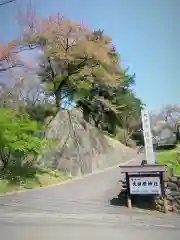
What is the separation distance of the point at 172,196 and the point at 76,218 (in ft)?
17.1

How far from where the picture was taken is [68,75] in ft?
76.9

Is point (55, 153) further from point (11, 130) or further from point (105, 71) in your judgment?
point (105, 71)

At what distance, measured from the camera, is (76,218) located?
9859 millimetres

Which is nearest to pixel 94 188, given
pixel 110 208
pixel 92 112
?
pixel 110 208

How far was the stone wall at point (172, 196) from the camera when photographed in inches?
504

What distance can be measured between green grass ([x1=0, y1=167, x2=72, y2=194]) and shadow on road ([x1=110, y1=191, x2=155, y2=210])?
4779 millimetres

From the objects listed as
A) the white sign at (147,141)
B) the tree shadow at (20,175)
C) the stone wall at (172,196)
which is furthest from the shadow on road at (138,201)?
the tree shadow at (20,175)

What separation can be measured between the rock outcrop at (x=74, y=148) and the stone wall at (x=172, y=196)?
27.8 feet

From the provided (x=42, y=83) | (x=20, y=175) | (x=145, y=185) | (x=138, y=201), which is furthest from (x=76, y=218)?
(x=42, y=83)

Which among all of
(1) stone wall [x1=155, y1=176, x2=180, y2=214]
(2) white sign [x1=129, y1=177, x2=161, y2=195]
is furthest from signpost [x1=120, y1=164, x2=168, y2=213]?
(1) stone wall [x1=155, y1=176, x2=180, y2=214]

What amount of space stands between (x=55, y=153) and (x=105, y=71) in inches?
310

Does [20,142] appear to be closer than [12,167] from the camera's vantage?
Yes

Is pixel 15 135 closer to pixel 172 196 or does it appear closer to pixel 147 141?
pixel 147 141

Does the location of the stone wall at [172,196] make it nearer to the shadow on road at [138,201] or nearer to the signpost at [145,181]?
the shadow on road at [138,201]
